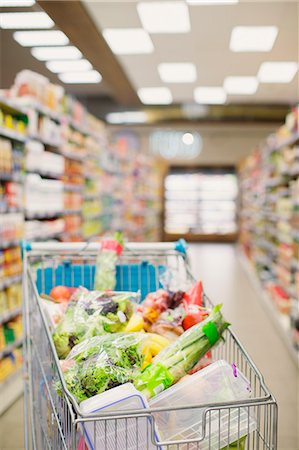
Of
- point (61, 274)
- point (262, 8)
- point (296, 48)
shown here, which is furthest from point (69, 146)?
point (61, 274)

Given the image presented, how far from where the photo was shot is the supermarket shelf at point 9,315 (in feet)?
14.6

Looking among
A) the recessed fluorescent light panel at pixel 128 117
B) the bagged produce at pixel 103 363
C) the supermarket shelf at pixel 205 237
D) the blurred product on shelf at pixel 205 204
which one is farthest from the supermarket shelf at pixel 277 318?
the blurred product on shelf at pixel 205 204

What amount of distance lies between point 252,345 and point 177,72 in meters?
5.56

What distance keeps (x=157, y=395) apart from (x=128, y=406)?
0.14m

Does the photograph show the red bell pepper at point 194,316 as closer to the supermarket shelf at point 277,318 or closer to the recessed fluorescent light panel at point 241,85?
the supermarket shelf at point 277,318

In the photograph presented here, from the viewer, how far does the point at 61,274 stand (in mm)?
2551

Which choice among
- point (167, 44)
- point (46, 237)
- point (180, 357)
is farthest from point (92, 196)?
point (180, 357)

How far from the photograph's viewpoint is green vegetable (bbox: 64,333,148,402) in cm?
150

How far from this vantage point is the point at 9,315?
15.0 feet

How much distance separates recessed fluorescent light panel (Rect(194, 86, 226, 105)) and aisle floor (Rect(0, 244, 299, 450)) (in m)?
3.55

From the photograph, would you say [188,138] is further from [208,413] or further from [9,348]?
[208,413]

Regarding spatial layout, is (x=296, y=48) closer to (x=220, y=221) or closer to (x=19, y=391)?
(x=19, y=391)

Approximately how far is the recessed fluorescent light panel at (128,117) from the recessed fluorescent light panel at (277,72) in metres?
5.32

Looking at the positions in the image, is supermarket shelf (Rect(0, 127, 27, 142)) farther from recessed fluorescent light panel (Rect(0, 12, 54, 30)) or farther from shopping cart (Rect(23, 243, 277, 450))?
shopping cart (Rect(23, 243, 277, 450))
